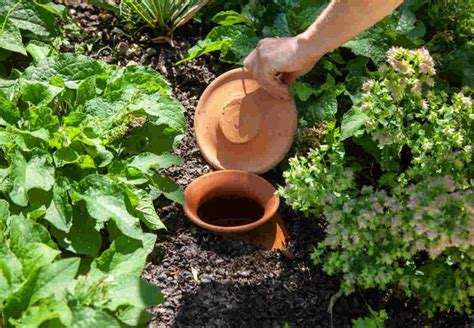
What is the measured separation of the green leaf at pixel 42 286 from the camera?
2826 millimetres

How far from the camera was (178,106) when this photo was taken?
3701mm

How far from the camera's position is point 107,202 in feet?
10.7

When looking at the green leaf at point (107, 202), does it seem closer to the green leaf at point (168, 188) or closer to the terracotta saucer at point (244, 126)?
the green leaf at point (168, 188)

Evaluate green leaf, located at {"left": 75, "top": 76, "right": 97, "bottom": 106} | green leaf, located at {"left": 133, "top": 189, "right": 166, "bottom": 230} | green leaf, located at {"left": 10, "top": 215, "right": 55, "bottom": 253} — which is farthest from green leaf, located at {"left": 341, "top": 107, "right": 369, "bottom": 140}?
green leaf, located at {"left": 10, "top": 215, "right": 55, "bottom": 253}

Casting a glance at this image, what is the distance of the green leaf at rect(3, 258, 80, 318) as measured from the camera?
2.83 metres

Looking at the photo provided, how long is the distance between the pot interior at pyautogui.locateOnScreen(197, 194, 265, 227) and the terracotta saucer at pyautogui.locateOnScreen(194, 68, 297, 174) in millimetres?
166

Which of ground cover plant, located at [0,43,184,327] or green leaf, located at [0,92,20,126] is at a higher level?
green leaf, located at [0,92,20,126]

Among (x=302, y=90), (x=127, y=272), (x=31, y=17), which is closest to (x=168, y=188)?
(x=127, y=272)

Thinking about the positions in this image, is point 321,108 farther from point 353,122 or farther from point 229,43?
point 229,43

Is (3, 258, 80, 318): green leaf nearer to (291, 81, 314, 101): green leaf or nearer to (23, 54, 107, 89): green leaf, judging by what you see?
(23, 54, 107, 89): green leaf

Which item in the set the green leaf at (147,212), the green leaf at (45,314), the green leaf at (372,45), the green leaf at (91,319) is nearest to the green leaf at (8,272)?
the green leaf at (45,314)

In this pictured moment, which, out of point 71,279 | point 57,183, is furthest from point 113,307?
point 57,183

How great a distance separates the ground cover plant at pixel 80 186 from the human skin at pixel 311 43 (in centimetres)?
47

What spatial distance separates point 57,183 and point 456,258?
64.7 inches
